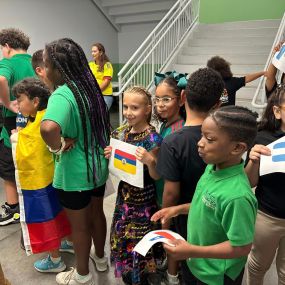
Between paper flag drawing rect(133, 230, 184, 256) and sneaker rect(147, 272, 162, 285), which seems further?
sneaker rect(147, 272, 162, 285)

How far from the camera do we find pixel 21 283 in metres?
1.80

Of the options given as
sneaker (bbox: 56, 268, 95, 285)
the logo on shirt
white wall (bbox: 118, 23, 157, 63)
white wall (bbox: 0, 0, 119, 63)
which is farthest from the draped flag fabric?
white wall (bbox: 118, 23, 157, 63)

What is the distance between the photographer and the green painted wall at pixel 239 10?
223 inches

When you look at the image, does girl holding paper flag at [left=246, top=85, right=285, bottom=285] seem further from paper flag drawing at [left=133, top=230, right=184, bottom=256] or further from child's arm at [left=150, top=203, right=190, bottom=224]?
paper flag drawing at [left=133, top=230, right=184, bottom=256]

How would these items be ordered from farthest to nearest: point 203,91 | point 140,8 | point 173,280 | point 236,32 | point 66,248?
1. point 140,8
2. point 236,32
3. point 66,248
4. point 173,280
5. point 203,91

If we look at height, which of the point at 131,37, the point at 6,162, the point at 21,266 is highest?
the point at 131,37

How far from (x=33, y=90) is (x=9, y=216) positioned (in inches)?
54.5

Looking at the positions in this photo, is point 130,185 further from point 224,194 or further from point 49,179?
point 224,194

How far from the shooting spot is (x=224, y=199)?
90cm

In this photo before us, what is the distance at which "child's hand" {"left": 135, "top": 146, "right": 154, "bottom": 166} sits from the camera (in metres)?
1.27

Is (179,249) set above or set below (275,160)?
below

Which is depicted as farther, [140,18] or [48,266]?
[140,18]

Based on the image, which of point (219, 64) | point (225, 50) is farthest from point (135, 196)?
point (225, 50)

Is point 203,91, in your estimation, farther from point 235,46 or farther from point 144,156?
point 235,46
